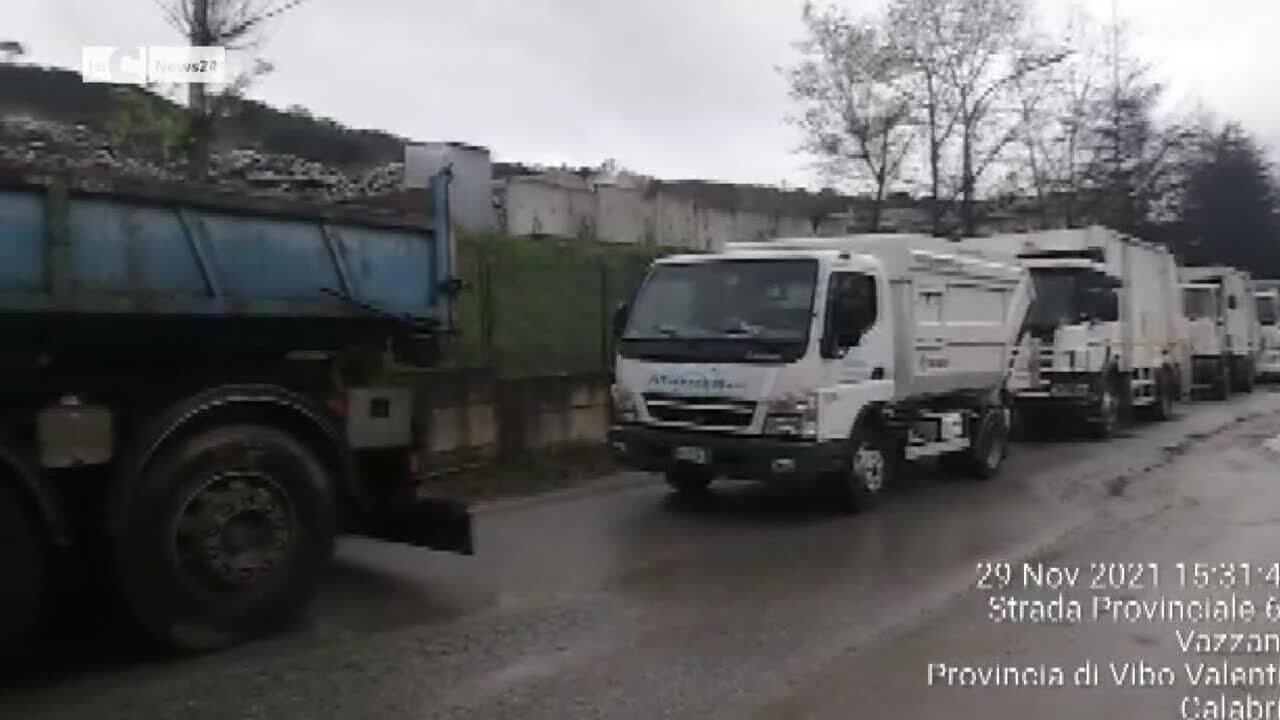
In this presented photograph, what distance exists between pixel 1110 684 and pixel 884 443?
507cm

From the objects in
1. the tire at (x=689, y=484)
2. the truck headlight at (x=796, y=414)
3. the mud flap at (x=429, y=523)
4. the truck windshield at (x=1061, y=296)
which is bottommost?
the tire at (x=689, y=484)

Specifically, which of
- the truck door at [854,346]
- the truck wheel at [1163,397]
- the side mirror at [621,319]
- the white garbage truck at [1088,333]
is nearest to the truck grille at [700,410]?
the truck door at [854,346]

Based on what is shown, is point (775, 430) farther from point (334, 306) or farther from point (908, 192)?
point (908, 192)

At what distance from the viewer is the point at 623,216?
27.8 m

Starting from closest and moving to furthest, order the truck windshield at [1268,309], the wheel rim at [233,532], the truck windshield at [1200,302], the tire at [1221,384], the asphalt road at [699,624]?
1. the asphalt road at [699,624]
2. the wheel rim at [233,532]
3. the truck windshield at [1200,302]
4. the tire at [1221,384]
5. the truck windshield at [1268,309]

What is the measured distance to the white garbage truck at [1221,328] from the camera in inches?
999

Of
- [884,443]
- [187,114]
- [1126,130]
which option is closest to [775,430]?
[884,443]

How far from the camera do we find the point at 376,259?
6695mm

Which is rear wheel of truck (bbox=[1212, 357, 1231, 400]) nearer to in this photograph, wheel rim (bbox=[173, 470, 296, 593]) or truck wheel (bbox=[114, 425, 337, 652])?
truck wheel (bbox=[114, 425, 337, 652])

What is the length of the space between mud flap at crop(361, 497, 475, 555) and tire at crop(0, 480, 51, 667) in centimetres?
215

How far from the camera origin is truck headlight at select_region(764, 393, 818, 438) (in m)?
9.11

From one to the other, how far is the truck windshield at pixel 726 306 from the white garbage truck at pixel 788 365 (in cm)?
1

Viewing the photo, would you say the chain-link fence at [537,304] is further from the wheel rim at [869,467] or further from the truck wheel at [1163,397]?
the truck wheel at [1163,397]

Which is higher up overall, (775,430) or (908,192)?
(908,192)
